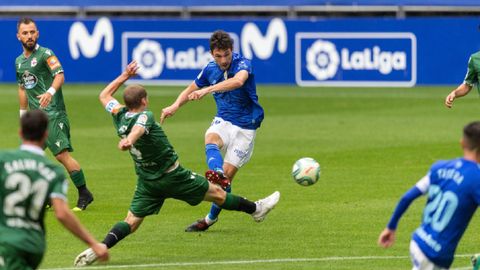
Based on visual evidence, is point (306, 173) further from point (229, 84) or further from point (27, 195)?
point (27, 195)

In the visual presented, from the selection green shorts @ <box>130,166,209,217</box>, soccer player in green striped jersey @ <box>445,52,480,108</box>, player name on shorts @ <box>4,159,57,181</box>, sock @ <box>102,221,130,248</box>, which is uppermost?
player name on shorts @ <box>4,159,57,181</box>

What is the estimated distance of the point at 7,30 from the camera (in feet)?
120

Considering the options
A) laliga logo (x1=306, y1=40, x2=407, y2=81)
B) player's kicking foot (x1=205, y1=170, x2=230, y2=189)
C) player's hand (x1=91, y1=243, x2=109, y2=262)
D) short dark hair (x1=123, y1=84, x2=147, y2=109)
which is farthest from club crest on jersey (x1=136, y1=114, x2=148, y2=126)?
laliga logo (x1=306, y1=40, x2=407, y2=81)

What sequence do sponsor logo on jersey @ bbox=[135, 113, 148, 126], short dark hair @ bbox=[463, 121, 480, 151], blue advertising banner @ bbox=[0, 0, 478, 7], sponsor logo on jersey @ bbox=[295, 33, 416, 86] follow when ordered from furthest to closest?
blue advertising banner @ bbox=[0, 0, 478, 7] → sponsor logo on jersey @ bbox=[295, 33, 416, 86] → sponsor logo on jersey @ bbox=[135, 113, 148, 126] → short dark hair @ bbox=[463, 121, 480, 151]

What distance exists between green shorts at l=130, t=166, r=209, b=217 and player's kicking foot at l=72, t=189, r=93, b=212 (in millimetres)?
3336

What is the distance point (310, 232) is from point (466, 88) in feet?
8.56

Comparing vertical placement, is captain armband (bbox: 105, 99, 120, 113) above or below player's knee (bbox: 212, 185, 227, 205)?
above

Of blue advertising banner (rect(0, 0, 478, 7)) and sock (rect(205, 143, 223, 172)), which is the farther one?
blue advertising banner (rect(0, 0, 478, 7))

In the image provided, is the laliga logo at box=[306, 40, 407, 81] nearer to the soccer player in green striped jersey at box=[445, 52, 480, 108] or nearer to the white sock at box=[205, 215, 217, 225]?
the soccer player in green striped jersey at box=[445, 52, 480, 108]

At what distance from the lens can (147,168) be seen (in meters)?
12.2

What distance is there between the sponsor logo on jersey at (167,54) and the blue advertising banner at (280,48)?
0.09 ft

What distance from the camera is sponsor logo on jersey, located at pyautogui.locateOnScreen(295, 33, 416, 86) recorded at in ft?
109

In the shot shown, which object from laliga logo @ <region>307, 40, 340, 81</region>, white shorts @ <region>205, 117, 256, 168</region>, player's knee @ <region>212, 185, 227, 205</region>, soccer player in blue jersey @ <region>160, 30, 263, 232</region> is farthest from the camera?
laliga logo @ <region>307, 40, 340, 81</region>

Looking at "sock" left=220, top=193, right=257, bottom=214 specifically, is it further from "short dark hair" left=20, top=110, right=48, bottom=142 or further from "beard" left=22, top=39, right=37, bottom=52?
"short dark hair" left=20, top=110, right=48, bottom=142
